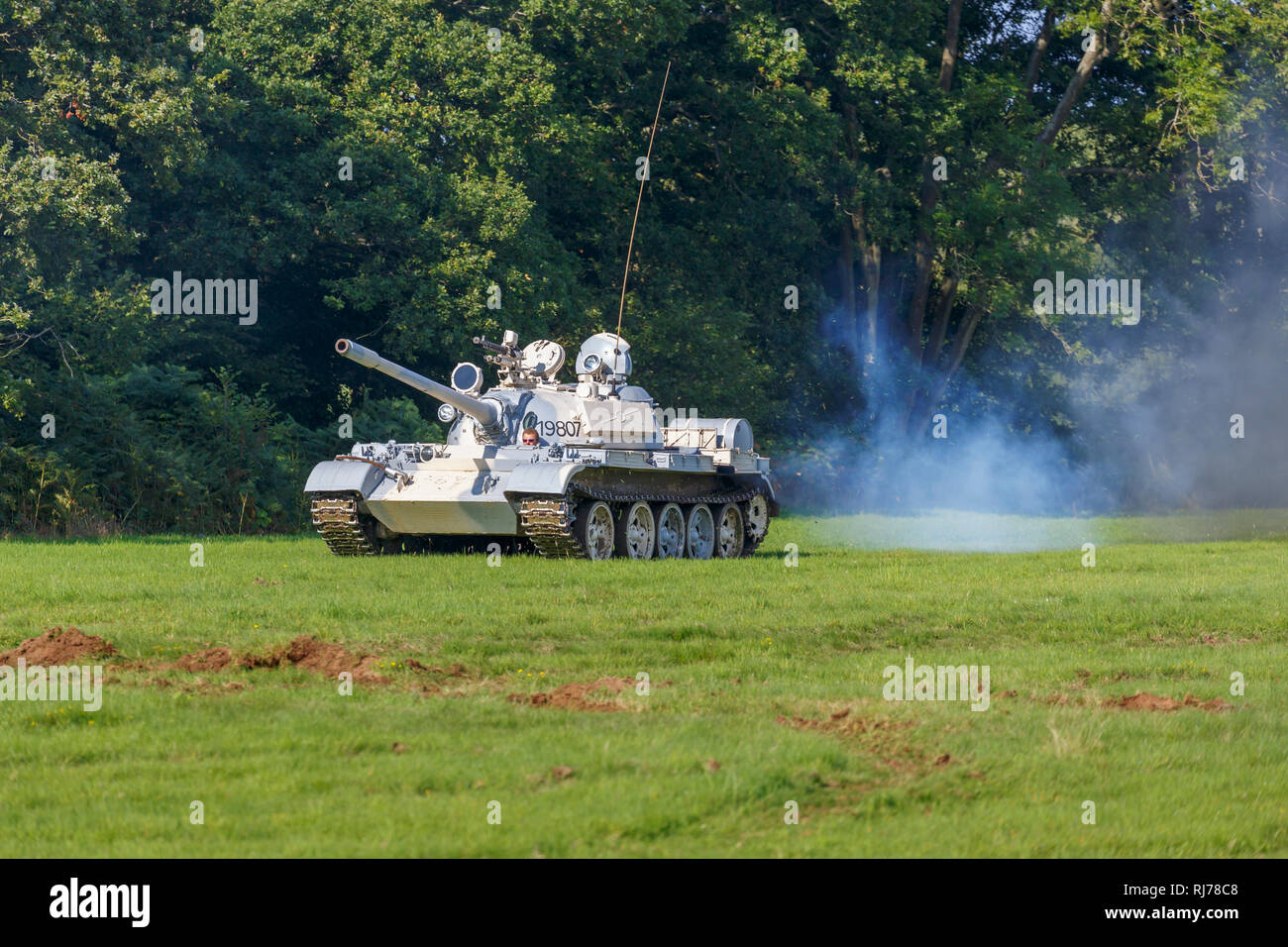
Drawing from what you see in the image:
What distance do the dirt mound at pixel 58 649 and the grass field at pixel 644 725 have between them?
8.7 inches

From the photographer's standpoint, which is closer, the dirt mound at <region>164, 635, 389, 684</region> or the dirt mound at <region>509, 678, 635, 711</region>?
the dirt mound at <region>509, 678, 635, 711</region>

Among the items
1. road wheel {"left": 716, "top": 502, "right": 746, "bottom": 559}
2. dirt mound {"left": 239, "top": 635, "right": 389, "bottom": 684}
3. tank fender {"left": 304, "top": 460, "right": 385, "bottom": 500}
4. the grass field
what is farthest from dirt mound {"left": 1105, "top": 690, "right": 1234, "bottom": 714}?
road wheel {"left": 716, "top": 502, "right": 746, "bottom": 559}

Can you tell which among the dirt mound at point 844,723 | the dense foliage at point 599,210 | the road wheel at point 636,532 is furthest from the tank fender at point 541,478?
the dirt mound at point 844,723

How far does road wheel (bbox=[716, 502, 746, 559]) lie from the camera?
2378 cm

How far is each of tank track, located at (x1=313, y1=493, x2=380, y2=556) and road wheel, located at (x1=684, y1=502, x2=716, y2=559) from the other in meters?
4.61

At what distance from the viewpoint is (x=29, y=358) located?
24.3 meters

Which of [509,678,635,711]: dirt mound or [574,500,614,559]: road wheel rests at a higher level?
[574,500,614,559]: road wheel

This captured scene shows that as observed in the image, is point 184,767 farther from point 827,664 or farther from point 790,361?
point 790,361

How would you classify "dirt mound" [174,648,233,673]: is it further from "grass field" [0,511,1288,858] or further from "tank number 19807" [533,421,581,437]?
"tank number 19807" [533,421,581,437]

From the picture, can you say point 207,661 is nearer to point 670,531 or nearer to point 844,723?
point 844,723

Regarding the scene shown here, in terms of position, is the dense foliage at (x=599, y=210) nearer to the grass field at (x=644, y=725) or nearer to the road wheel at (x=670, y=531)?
the road wheel at (x=670, y=531)

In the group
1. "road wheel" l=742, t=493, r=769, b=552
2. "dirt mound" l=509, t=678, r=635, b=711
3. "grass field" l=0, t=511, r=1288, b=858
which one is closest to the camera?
"grass field" l=0, t=511, r=1288, b=858
